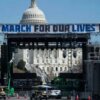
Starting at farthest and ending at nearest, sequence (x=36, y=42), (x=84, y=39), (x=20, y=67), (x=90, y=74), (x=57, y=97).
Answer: (x=20, y=67)
(x=36, y=42)
(x=84, y=39)
(x=90, y=74)
(x=57, y=97)

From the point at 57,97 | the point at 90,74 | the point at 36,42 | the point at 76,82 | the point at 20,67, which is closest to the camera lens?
the point at 57,97

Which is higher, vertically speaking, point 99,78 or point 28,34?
point 28,34

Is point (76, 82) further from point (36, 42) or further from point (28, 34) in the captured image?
point (28, 34)

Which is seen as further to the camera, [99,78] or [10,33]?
[10,33]

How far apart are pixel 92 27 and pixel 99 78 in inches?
484

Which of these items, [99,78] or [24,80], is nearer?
[99,78]

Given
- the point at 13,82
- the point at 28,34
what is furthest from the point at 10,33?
the point at 13,82

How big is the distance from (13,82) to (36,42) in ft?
27.2

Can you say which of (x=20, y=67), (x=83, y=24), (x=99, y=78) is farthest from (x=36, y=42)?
(x=20, y=67)

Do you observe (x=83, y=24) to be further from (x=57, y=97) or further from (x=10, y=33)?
(x=57, y=97)

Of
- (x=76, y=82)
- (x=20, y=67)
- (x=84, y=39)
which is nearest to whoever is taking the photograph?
(x=84, y=39)

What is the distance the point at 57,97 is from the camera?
54719 millimetres

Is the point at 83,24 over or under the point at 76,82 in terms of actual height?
over

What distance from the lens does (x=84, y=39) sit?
71.4 meters
